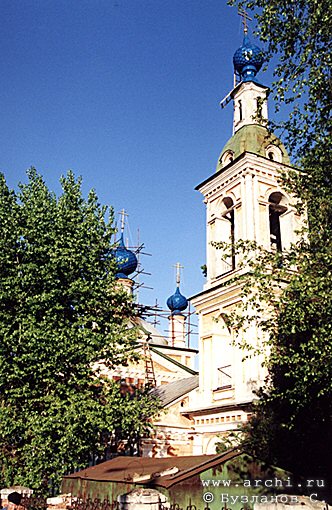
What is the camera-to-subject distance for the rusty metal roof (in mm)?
8227

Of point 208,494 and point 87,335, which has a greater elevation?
point 87,335

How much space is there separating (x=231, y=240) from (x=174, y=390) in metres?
8.72

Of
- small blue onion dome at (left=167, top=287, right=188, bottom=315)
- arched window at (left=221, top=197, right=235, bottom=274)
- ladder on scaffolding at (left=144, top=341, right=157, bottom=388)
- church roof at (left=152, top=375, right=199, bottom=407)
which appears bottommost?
church roof at (left=152, top=375, right=199, bottom=407)

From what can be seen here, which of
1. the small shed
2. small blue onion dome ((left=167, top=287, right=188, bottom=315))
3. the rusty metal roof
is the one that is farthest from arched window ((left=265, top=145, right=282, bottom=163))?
small blue onion dome ((left=167, top=287, right=188, bottom=315))

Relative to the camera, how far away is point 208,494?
323 inches

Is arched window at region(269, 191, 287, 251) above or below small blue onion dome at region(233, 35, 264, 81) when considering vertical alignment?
below

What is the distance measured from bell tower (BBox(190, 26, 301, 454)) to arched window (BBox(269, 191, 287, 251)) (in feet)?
0.11

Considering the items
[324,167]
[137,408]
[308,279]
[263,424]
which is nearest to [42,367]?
[137,408]

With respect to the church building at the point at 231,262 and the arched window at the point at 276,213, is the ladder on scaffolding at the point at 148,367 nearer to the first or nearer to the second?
the church building at the point at 231,262

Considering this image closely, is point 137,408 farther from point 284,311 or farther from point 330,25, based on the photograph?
point 330,25

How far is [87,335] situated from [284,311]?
5.80 metres

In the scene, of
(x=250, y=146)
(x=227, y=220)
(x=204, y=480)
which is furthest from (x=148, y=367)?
(x=204, y=480)

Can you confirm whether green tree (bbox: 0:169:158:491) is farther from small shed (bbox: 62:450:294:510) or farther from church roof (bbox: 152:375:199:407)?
church roof (bbox: 152:375:199:407)

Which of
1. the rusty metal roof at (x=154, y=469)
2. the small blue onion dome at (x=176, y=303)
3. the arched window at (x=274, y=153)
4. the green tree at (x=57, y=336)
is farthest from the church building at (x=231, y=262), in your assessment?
the small blue onion dome at (x=176, y=303)
